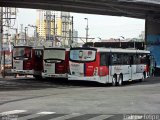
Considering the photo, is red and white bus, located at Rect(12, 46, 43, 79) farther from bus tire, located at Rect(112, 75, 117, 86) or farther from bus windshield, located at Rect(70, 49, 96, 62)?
bus tire, located at Rect(112, 75, 117, 86)

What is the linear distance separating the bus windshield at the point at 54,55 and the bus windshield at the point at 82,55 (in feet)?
5.65

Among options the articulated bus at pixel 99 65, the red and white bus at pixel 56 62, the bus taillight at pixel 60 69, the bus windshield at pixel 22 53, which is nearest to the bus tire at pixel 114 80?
the articulated bus at pixel 99 65

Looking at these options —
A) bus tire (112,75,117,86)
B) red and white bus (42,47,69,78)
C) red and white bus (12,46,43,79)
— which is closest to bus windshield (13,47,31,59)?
red and white bus (12,46,43,79)

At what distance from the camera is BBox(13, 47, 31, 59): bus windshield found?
132 ft

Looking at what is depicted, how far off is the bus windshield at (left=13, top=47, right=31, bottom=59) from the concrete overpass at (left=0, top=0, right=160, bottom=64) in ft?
19.3

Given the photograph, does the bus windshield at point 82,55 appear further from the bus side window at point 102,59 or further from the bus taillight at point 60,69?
the bus taillight at point 60,69

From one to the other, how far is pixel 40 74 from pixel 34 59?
137 centimetres

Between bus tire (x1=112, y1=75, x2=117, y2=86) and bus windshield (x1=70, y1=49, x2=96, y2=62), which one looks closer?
bus windshield (x1=70, y1=49, x2=96, y2=62)

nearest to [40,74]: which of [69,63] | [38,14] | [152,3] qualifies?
[69,63]

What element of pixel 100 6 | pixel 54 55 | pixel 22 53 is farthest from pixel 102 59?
pixel 100 6

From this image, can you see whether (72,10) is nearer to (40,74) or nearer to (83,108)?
(40,74)

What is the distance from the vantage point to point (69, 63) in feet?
114

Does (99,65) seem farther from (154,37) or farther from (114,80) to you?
(154,37)

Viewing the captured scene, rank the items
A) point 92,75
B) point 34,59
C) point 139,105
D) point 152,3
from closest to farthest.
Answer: point 139,105 < point 92,75 < point 34,59 < point 152,3
